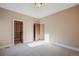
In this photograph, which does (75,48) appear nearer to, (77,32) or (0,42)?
(77,32)

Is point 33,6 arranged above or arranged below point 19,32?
above

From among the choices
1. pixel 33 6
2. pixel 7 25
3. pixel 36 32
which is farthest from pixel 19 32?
pixel 33 6

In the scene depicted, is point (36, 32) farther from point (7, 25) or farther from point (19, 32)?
point (7, 25)

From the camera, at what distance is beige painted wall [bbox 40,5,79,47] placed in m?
4.11

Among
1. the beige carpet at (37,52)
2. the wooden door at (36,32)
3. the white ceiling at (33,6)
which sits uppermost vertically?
the white ceiling at (33,6)

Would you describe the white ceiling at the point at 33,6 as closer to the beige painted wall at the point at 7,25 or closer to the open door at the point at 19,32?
the beige painted wall at the point at 7,25

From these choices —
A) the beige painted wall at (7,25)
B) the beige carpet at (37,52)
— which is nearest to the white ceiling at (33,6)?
the beige painted wall at (7,25)

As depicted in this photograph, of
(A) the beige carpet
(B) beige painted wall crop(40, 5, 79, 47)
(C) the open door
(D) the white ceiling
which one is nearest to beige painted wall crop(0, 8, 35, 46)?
(C) the open door

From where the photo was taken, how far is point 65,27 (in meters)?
4.72

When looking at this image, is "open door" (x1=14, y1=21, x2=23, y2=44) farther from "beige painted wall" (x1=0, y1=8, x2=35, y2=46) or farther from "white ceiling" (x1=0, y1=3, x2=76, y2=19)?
"white ceiling" (x1=0, y1=3, x2=76, y2=19)

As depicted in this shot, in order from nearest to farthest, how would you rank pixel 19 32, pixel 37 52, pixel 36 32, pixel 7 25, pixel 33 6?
pixel 33 6
pixel 37 52
pixel 7 25
pixel 19 32
pixel 36 32

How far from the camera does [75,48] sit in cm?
415

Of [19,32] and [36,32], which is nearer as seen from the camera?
[19,32]

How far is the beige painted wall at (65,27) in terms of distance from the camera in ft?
13.5
